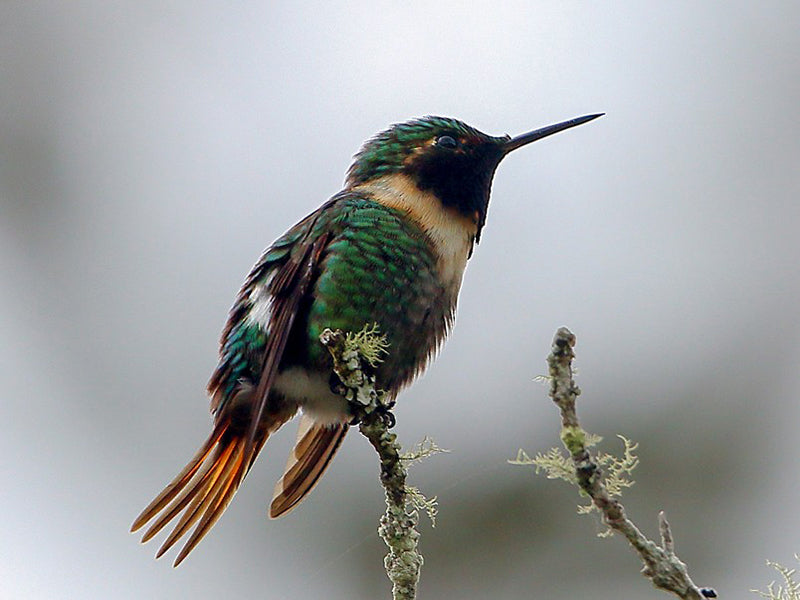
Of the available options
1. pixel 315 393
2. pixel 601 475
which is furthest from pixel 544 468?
pixel 315 393

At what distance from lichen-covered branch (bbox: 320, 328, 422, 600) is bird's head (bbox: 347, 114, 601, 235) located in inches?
36.1

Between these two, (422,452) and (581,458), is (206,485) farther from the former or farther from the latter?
(581,458)

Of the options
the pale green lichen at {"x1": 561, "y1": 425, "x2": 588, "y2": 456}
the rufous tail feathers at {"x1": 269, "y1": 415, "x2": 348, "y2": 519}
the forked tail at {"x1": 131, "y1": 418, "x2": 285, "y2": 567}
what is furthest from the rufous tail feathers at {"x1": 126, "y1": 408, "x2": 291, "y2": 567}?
the pale green lichen at {"x1": 561, "y1": 425, "x2": 588, "y2": 456}

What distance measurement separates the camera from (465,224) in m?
3.69

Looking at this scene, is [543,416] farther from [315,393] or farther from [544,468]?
[544,468]

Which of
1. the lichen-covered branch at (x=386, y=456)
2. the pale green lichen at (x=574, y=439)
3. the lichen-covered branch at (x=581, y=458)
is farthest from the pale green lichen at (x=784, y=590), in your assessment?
the lichen-covered branch at (x=386, y=456)

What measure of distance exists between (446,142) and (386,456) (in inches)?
64.0

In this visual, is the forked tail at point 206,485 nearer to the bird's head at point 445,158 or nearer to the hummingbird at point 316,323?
the hummingbird at point 316,323

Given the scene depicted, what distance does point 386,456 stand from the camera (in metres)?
2.58

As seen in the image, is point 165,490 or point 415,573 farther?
point 165,490

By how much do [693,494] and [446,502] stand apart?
1420 millimetres

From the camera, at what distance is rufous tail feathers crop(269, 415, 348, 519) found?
3480mm

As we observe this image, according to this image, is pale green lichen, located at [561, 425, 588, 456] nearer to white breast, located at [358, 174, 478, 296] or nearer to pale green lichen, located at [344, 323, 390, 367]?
pale green lichen, located at [344, 323, 390, 367]

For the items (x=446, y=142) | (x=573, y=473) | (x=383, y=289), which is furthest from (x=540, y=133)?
(x=573, y=473)
